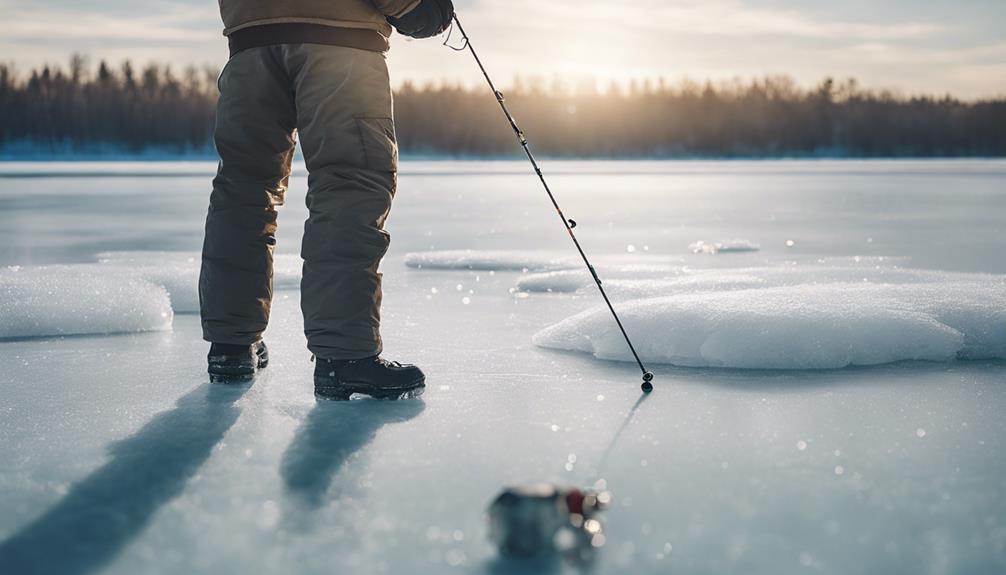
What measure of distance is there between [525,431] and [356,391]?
24.5 inches

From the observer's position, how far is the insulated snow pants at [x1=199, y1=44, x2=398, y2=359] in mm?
2768

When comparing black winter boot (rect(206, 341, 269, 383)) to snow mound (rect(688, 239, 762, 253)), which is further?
snow mound (rect(688, 239, 762, 253))

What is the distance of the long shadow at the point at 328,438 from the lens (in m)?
2.03

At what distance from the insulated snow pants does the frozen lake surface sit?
0.28 meters

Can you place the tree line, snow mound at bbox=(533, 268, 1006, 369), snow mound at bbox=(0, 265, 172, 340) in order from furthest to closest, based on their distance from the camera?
the tree line, snow mound at bbox=(0, 265, 172, 340), snow mound at bbox=(533, 268, 1006, 369)

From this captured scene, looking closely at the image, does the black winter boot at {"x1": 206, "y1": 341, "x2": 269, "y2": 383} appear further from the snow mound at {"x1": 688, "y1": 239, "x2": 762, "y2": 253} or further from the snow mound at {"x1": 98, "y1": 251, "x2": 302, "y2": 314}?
the snow mound at {"x1": 688, "y1": 239, "x2": 762, "y2": 253}

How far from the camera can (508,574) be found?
1557 millimetres

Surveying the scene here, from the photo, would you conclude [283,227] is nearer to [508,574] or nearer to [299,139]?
[299,139]

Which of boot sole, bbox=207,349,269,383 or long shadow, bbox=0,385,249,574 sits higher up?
long shadow, bbox=0,385,249,574

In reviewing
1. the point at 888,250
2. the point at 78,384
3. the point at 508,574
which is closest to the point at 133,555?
the point at 508,574

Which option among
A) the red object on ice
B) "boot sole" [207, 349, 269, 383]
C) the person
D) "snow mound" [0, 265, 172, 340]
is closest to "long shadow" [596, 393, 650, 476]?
the red object on ice

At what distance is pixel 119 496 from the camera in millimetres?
1957

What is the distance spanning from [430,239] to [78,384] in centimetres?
595

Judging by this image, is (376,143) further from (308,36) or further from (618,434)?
(618,434)
